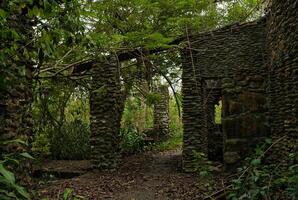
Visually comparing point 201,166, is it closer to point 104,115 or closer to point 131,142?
point 104,115

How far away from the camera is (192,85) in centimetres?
1047

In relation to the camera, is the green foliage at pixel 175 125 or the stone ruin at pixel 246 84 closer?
the stone ruin at pixel 246 84

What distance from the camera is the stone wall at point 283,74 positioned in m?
6.31

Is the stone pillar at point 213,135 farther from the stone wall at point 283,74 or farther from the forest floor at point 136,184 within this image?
the stone wall at point 283,74

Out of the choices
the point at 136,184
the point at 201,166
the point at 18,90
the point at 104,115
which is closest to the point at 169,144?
the point at 104,115

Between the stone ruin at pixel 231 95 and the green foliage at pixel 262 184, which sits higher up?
the stone ruin at pixel 231 95

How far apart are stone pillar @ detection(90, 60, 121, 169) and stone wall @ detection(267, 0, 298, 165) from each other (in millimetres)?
4442

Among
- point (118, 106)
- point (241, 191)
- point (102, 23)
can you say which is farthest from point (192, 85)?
point (241, 191)

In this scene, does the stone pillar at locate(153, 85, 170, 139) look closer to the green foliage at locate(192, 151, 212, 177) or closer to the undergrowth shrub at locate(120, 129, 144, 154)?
the undergrowth shrub at locate(120, 129, 144, 154)

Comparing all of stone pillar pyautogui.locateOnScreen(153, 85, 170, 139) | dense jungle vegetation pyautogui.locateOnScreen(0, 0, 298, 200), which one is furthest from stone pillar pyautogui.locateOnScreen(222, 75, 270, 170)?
stone pillar pyautogui.locateOnScreen(153, 85, 170, 139)

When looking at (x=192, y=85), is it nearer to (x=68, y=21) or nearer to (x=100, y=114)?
(x=100, y=114)

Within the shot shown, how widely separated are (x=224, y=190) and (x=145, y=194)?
7.07 ft

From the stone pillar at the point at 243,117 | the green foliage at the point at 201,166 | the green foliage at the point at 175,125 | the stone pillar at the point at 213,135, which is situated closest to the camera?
the green foliage at the point at 201,166

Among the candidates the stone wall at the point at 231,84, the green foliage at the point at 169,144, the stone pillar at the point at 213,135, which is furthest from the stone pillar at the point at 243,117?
the green foliage at the point at 169,144
